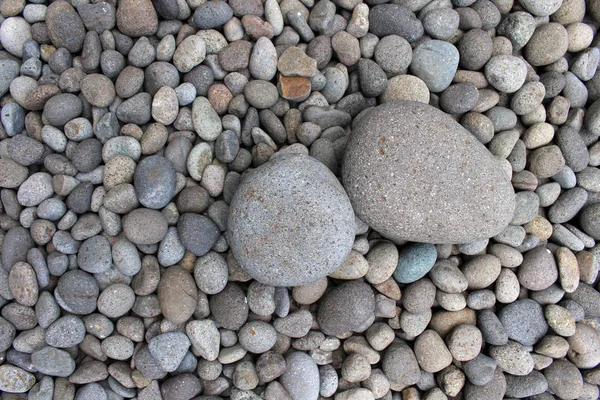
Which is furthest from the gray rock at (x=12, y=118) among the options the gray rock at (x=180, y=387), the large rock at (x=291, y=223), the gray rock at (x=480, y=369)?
the gray rock at (x=480, y=369)

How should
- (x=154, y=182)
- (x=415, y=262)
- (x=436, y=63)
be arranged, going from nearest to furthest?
1. (x=154, y=182)
2. (x=415, y=262)
3. (x=436, y=63)

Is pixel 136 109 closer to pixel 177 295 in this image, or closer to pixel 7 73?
pixel 7 73

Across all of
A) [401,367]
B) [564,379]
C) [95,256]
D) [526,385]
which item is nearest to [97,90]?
[95,256]

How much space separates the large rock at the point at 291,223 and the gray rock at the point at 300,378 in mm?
377

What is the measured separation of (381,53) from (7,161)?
5.50ft

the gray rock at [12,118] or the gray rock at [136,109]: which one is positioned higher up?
the gray rock at [136,109]

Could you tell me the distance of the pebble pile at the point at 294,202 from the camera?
1.75m

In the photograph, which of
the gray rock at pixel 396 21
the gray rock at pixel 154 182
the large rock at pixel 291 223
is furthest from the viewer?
the gray rock at pixel 396 21

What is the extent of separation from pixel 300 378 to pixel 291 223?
67 centimetres

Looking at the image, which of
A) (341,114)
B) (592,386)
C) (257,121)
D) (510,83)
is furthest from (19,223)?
(592,386)

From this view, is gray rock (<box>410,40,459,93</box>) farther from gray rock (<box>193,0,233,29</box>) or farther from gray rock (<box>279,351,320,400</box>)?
gray rock (<box>279,351,320,400</box>)

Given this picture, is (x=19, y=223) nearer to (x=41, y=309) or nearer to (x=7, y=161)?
(x=7, y=161)

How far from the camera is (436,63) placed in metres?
1.97

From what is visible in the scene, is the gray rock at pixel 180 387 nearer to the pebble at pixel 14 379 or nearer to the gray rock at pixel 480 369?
the pebble at pixel 14 379
